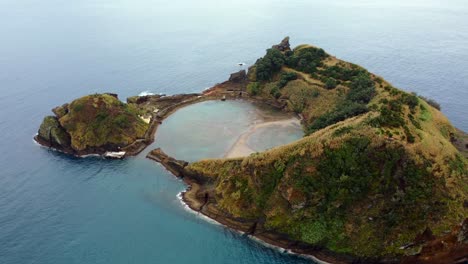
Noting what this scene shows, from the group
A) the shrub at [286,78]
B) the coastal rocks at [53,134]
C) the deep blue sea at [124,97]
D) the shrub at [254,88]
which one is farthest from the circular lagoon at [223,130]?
the coastal rocks at [53,134]

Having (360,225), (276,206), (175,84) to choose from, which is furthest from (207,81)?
(360,225)

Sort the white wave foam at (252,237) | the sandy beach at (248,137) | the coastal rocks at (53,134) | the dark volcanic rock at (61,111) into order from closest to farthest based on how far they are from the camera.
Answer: the white wave foam at (252,237) < the sandy beach at (248,137) < the coastal rocks at (53,134) < the dark volcanic rock at (61,111)

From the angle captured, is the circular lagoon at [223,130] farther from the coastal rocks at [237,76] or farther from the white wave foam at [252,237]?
the coastal rocks at [237,76]

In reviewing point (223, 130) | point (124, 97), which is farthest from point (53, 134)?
point (223, 130)

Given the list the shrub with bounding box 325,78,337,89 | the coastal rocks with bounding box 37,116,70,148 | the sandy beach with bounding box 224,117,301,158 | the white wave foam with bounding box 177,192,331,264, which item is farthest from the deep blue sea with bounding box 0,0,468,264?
the shrub with bounding box 325,78,337,89

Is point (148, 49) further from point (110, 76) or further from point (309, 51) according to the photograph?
point (309, 51)

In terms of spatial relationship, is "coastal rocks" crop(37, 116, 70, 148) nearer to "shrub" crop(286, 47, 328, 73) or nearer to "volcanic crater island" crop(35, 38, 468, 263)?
"volcanic crater island" crop(35, 38, 468, 263)
